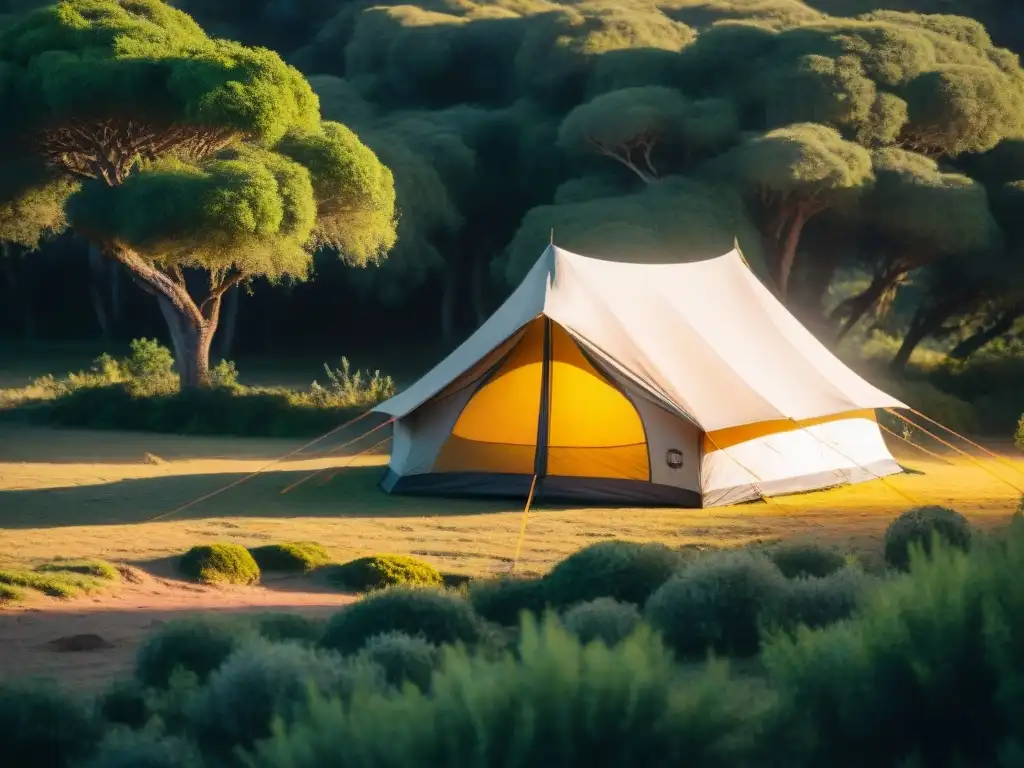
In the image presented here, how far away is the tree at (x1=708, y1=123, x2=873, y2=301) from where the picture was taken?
23484 millimetres

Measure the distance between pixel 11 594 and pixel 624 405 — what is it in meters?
6.72

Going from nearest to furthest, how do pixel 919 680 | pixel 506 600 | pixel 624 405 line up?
pixel 919 680, pixel 506 600, pixel 624 405

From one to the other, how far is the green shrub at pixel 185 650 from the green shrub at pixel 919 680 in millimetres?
2560

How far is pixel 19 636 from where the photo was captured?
23.3ft

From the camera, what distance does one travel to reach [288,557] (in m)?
9.24

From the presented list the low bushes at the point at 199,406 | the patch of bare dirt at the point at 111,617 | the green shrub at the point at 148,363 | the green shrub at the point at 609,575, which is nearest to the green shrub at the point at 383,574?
the patch of bare dirt at the point at 111,617

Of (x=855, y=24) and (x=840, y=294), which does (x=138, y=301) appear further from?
(x=840, y=294)

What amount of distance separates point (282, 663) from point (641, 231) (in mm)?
18991

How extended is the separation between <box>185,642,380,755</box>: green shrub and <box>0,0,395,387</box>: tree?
13.8m

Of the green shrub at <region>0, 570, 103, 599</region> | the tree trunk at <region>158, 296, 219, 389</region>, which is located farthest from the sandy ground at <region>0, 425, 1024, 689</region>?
the tree trunk at <region>158, 296, 219, 389</region>

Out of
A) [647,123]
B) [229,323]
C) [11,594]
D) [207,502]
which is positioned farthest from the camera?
[229,323]

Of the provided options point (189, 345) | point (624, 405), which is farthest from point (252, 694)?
point (189, 345)

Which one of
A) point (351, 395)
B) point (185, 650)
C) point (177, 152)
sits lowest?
point (185, 650)

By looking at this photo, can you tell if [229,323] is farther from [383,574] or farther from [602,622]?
[602,622]
